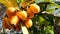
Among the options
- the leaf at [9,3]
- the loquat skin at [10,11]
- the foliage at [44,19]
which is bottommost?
the foliage at [44,19]

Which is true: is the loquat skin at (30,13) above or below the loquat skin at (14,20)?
above

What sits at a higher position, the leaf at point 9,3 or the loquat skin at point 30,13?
the leaf at point 9,3

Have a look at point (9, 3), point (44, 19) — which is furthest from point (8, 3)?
point (44, 19)

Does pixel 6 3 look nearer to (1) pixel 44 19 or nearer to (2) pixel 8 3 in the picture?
(2) pixel 8 3

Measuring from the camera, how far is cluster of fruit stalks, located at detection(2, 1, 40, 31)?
35cm

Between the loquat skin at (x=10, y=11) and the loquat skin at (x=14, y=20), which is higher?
the loquat skin at (x=10, y=11)

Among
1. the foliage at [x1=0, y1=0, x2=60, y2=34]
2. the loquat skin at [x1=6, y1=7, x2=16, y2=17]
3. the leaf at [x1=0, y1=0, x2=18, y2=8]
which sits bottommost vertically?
the foliage at [x1=0, y1=0, x2=60, y2=34]

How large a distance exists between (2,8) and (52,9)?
137mm

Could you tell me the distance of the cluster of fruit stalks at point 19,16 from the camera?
0.35 meters

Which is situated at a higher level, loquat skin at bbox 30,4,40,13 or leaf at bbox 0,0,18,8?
leaf at bbox 0,0,18,8

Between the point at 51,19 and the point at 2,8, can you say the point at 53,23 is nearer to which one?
the point at 51,19

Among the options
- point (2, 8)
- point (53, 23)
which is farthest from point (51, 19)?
point (2, 8)

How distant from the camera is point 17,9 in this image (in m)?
0.35

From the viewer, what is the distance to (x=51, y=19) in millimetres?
379
